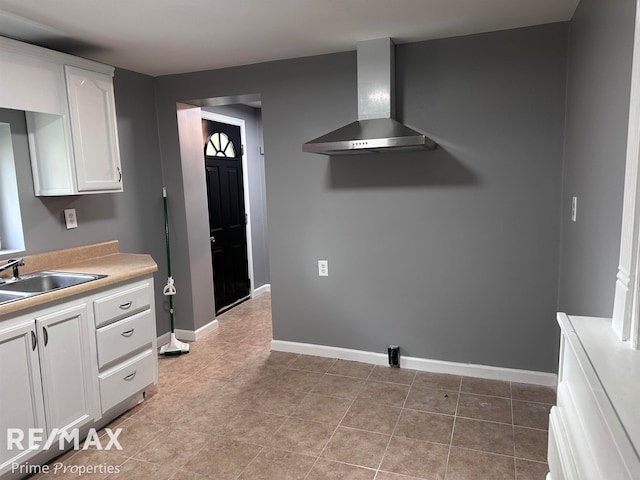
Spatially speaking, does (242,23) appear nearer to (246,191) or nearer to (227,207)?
(227,207)

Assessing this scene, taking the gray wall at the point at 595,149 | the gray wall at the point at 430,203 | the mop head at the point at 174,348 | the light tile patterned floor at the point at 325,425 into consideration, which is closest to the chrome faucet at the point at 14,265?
the light tile patterned floor at the point at 325,425

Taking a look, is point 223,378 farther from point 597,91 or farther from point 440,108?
point 597,91

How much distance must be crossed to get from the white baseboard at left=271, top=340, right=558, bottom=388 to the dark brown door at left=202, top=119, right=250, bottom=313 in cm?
138

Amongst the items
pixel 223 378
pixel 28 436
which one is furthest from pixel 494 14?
pixel 28 436

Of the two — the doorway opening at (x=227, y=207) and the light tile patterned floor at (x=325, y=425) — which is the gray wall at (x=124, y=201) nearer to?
the doorway opening at (x=227, y=207)

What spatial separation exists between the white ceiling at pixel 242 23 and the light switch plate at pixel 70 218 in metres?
1.06

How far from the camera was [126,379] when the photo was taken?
272 centimetres

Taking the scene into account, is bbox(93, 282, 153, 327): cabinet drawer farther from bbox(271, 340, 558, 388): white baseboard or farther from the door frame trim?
the door frame trim

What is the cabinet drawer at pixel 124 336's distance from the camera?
8.33 ft

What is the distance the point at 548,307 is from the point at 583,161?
43.6 inches

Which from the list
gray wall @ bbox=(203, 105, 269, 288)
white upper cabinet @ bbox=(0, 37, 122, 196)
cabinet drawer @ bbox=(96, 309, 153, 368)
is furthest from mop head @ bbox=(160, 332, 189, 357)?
gray wall @ bbox=(203, 105, 269, 288)

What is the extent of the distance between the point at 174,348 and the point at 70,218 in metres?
1.36

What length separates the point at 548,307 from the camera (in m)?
2.97

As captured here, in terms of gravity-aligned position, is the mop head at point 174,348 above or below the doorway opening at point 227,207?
below
